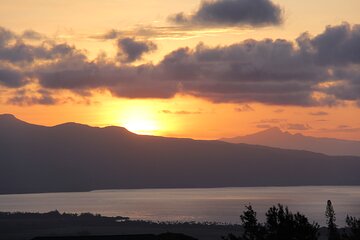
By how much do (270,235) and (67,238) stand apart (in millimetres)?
40280

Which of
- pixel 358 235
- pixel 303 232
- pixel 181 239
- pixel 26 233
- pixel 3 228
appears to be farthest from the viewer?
pixel 3 228

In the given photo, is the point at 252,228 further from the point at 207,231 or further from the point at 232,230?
the point at 232,230

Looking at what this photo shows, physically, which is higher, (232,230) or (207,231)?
(232,230)

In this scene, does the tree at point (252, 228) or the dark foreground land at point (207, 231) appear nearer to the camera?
the dark foreground land at point (207, 231)

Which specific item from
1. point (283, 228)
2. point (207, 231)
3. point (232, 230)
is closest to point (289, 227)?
point (283, 228)

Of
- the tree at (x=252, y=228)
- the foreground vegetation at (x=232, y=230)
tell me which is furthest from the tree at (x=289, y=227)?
the tree at (x=252, y=228)

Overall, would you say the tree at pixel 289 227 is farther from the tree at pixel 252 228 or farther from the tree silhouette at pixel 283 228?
the tree at pixel 252 228

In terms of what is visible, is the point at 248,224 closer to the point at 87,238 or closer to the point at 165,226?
the point at 87,238

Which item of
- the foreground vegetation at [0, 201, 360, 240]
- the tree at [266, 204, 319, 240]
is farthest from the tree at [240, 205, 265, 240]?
the tree at [266, 204, 319, 240]

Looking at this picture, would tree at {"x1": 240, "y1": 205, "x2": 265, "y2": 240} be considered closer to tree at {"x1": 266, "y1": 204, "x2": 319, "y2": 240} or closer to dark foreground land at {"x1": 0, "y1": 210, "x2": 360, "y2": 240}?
dark foreground land at {"x1": 0, "y1": 210, "x2": 360, "y2": 240}

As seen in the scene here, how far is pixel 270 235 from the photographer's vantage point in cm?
5881

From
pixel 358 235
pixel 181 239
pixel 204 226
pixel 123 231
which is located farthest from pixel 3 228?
pixel 358 235

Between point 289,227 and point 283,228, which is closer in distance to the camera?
point 289,227

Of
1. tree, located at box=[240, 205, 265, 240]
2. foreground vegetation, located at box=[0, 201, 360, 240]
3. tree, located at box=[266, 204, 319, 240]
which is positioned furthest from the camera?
tree, located at box=[240, 205, 265, 240]
